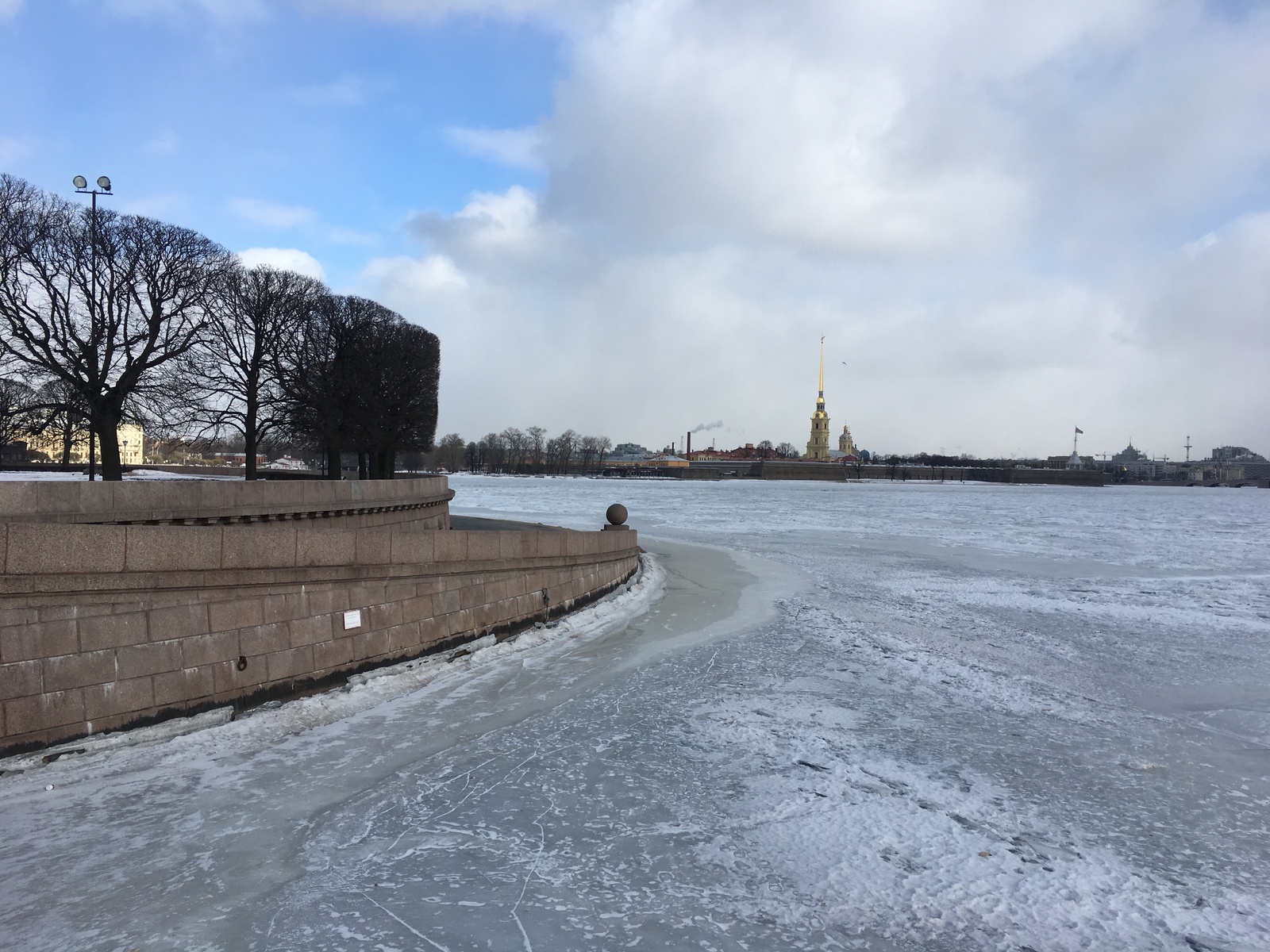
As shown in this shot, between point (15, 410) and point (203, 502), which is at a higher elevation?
point (15, 410)

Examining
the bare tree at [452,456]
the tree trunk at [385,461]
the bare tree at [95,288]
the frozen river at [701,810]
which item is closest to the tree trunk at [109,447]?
the bare tree at [95,288]

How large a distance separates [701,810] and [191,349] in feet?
116

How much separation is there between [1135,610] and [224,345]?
36086mm

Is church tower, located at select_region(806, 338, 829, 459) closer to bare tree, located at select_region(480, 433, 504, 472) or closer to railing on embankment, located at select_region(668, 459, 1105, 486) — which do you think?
railing on embankment, located at select_region(668, 459, 1105, 486)

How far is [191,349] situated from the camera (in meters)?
34.8

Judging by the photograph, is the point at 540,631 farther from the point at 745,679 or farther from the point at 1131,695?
the point at 1131,695

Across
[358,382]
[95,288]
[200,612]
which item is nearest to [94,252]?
[95,288]

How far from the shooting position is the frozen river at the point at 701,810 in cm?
497

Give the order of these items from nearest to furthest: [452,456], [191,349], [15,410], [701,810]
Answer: [701,810] → [15,410] → [191,349] → [452,456]

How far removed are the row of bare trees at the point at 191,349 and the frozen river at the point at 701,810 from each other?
873 inches

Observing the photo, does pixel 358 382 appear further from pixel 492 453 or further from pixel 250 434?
pixel 492 453

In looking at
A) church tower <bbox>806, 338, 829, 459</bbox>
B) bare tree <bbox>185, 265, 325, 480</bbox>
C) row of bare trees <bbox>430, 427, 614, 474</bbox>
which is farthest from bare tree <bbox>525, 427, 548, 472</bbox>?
bare tree <bbox>185, 265, 325, 480</bbox>

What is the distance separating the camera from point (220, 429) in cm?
3853

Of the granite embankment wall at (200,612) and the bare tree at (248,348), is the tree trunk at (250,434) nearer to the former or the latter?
the bare tree at (248,348)
